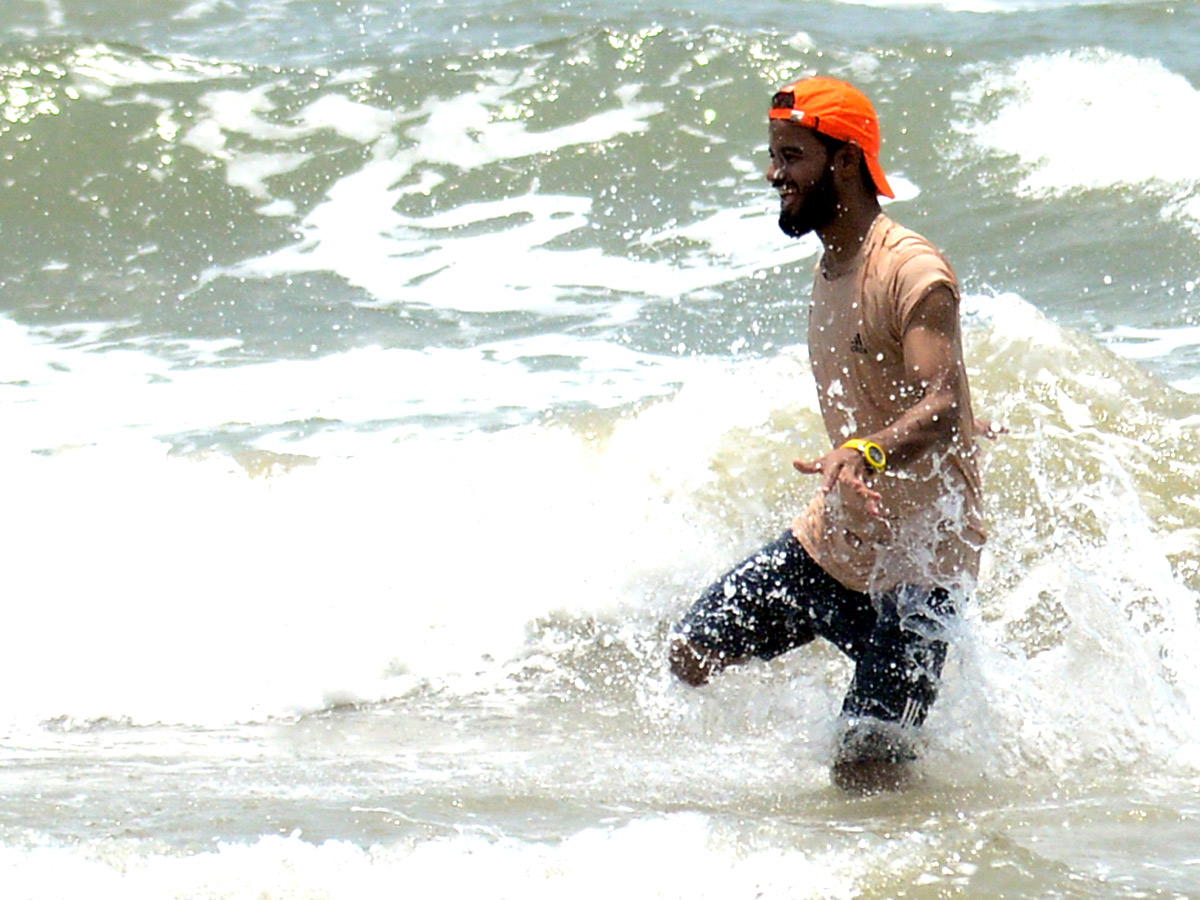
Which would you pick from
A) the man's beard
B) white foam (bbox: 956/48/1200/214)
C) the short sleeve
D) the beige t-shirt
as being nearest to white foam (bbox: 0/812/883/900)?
the beige t-shirt

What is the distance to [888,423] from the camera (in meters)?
3.72

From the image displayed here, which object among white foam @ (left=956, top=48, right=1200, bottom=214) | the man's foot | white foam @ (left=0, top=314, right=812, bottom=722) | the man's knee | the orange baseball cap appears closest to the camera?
the orange baseball cap

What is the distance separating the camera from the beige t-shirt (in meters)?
3.62

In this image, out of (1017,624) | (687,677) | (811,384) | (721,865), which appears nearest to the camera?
(721,865)

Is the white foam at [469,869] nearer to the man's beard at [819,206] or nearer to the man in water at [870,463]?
the man in water at [870,463]

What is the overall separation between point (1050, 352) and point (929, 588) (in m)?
3.60

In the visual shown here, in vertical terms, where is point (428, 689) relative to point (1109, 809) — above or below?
below

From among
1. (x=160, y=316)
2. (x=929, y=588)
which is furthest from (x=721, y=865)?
(x=160, y=316)

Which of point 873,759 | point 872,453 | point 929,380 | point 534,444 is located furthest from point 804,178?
point 534,444

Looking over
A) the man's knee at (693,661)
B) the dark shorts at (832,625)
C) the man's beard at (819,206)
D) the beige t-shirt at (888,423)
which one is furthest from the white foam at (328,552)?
the man's beard at (819,206)

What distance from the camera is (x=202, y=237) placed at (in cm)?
1191

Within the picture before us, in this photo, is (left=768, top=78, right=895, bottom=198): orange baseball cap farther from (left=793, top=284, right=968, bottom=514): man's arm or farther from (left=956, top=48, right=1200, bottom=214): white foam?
(left=956, top=48, right=1200, bottom=214): white foam

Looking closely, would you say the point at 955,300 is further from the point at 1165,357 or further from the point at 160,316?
the point at 160,316

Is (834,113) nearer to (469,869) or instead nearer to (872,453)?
(872,453)
